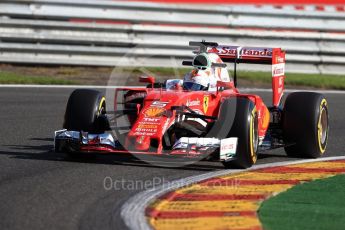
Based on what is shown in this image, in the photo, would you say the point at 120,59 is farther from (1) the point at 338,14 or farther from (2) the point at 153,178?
(2) the point at 153,178

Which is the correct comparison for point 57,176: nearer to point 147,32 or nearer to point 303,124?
point 303,124

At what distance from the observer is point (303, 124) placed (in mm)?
9562

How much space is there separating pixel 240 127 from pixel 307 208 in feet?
5.89

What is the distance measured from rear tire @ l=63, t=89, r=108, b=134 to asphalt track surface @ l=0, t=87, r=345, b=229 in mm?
340

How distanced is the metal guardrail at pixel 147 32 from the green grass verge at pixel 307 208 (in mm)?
9884

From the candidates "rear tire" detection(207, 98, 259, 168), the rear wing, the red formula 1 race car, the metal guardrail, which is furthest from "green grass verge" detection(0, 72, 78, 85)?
"rear tire" detection(207, 98, 259, 168)

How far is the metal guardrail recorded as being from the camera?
17.4m

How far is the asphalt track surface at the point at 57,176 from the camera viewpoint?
6.31 m

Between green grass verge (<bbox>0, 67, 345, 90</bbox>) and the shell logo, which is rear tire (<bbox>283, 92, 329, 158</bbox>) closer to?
the shell logo

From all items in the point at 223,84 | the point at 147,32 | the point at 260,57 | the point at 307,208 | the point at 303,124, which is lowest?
the point at 307,208

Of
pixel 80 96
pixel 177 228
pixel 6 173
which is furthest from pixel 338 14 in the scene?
pixel 177 228

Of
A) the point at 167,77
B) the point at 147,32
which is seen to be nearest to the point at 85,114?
the point at 167,77

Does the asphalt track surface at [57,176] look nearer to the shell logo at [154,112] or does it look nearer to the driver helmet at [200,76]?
the shell logo at [154,112]

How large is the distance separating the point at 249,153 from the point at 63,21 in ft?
32.3
